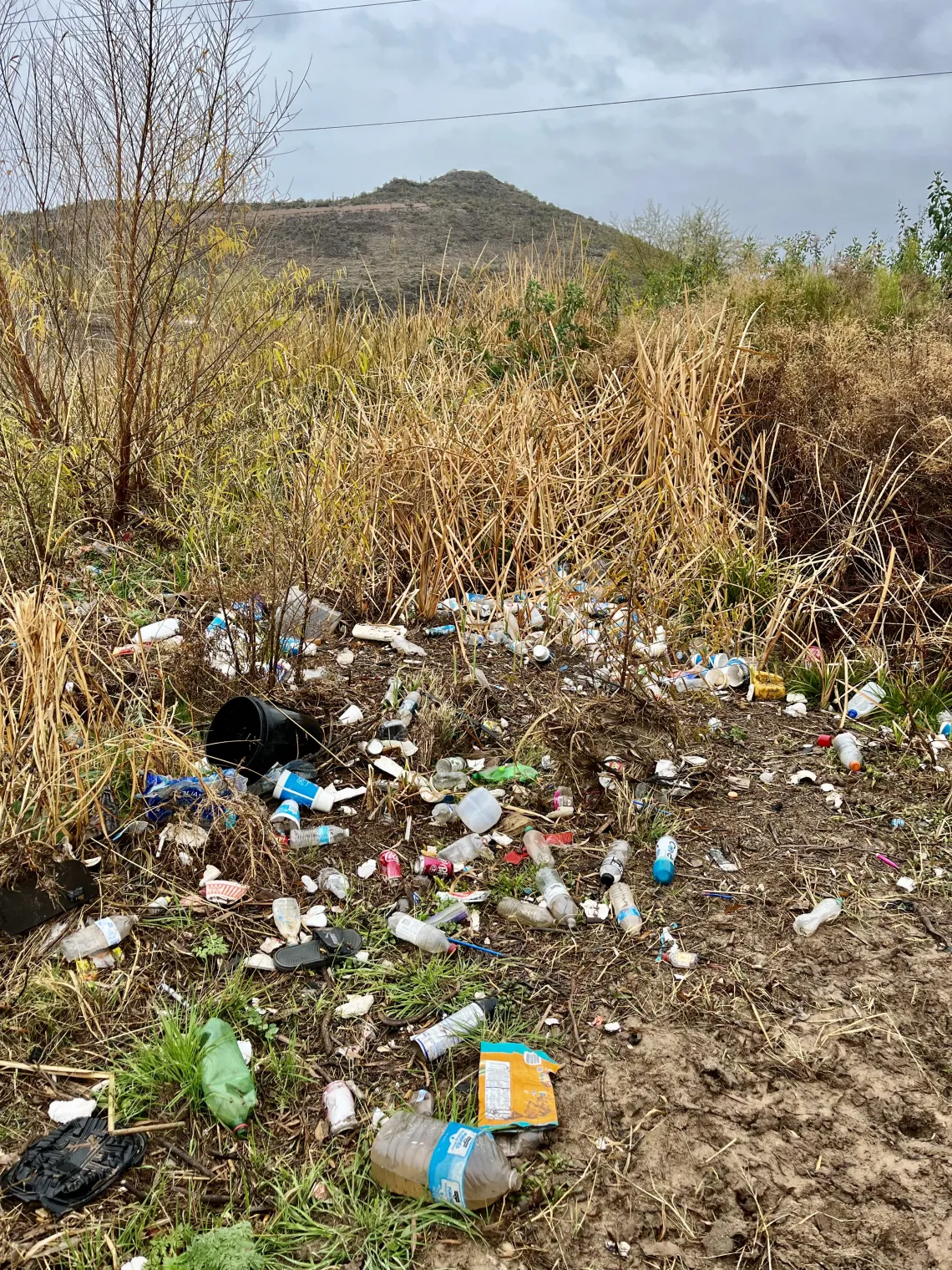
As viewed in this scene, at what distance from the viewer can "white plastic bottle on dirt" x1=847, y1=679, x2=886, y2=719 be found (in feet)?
10.8

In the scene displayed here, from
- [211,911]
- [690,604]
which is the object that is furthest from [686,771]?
[211,911]

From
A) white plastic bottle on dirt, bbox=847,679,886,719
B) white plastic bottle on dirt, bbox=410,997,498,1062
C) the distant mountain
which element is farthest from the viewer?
the distant mountain

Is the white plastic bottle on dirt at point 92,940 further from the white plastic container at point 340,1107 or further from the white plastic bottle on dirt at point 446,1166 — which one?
the white plastic bottle on dirt at point 446,1166

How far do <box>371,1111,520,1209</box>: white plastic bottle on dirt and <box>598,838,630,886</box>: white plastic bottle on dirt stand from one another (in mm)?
837

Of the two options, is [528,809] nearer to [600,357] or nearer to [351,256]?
[600,357]

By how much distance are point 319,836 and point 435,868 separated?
35 centimetres

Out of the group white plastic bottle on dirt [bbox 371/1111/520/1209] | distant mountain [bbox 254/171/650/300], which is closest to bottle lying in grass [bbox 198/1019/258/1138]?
white plastic bottle on dirt [bbox 371/1111/520/1209]

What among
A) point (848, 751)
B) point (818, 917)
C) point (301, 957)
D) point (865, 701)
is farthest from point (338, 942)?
point (865, 701)

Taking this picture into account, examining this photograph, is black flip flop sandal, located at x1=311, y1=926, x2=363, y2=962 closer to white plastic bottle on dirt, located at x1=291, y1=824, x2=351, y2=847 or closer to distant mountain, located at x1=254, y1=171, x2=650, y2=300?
white plastic bottle on dirt, located at x1=291, y1=824, x2=351, y2=847

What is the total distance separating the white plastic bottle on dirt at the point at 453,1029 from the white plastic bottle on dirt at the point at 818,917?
0.81m

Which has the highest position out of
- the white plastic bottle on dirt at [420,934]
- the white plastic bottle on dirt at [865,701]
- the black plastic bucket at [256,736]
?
the black plastic bucket at [256,736]

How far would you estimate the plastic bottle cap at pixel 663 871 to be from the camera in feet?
8.23

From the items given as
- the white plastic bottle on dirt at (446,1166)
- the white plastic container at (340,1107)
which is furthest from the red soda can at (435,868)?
the white plastic bottle on dirt at (446,1166)

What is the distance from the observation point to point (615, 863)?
Answer: 100 inches
